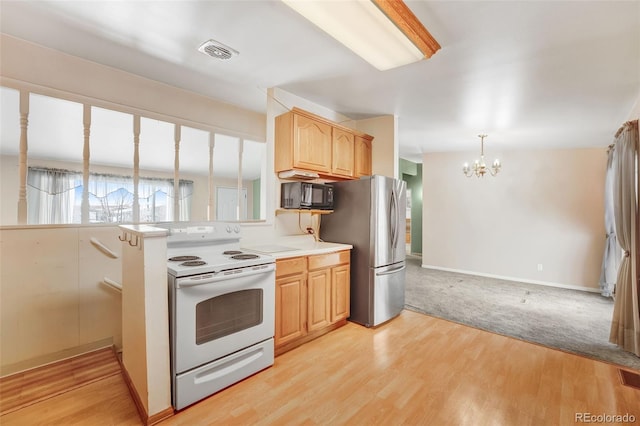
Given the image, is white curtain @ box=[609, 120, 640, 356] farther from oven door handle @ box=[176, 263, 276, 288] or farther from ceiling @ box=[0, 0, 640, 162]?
oven door handle @ box=[176, 263, 276, 288]

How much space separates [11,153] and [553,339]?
8.56 meters

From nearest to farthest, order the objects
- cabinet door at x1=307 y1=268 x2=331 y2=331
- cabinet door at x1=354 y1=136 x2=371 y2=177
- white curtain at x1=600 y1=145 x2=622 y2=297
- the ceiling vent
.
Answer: the ceiling vent, cabinet door at x1=307 y1=268 x2=331 y2=331, cabinet door at x1=354 y1=136 x2=371 y2=177, white curtain at x1=600 y1=145 x2=622 y2=297

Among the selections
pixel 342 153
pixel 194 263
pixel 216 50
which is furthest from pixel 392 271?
pixel 216 50

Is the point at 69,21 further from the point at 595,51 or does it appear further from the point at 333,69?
the point at 595,51

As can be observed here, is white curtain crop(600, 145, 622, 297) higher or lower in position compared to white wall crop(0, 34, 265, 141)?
lower

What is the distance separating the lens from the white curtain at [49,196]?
520 centimetres

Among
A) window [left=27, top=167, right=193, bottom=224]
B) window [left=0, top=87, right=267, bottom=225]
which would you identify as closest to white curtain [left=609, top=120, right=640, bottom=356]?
window [left=0, top=87, right=267, bottom=225]

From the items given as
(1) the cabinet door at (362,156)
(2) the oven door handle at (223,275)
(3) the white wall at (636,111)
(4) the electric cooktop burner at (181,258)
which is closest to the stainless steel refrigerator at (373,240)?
(1) the cabinet door at (362,156)

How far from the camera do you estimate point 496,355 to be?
2572mm

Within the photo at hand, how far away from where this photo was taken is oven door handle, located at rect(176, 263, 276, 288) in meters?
1.76

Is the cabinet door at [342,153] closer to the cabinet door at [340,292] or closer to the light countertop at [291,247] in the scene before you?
the light countertop at [291,247]

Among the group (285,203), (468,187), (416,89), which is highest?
(416,89)

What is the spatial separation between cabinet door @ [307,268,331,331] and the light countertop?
23 centimetres

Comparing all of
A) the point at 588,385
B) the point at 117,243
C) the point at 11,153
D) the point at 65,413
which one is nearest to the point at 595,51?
the point at 588,385
